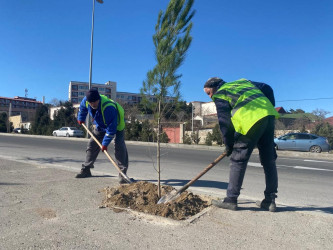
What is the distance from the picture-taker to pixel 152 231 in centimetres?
281

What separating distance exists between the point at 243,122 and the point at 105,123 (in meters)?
2.41

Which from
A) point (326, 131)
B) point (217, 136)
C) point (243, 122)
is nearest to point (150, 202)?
point (243, 122)

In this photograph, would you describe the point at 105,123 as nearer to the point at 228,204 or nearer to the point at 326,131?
the point at 228,204

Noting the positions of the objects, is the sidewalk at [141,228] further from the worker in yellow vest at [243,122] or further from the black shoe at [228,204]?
the worker in yellow vest at [243,122]

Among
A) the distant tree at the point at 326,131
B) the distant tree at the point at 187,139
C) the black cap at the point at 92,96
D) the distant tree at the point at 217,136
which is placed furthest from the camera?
the distant tree at the point at 187,139

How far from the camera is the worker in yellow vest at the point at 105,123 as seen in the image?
4.48 meters

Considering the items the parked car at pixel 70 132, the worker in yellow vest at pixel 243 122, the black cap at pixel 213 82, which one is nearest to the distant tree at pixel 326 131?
the worker in yellow vest at pixel 243 122

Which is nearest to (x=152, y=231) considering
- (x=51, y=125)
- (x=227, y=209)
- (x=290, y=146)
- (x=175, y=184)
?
(x=227, y=209)

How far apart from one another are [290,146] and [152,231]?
15902 millimetres

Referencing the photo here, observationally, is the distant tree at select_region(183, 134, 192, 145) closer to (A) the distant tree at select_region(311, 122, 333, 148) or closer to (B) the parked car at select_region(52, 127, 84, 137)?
(A) the distant tree at select_region(311, 122, 333, 148)

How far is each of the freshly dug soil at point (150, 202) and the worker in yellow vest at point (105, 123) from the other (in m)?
0.76

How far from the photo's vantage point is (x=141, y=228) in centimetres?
288

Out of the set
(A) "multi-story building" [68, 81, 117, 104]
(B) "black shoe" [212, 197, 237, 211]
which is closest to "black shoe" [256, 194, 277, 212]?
(B) "black shoe" [212, 197, 237, 211]

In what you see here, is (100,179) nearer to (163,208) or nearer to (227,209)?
(163,208)
